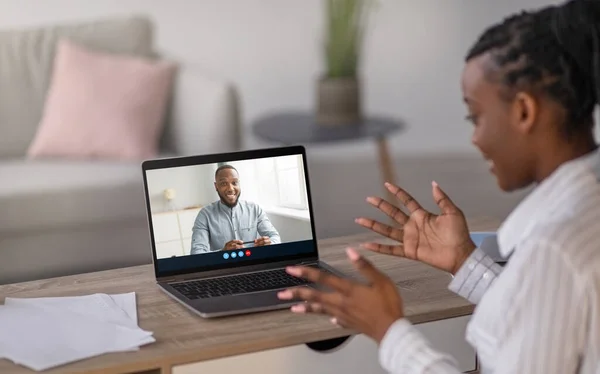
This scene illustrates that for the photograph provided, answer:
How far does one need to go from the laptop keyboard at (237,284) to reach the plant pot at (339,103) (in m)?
1.87

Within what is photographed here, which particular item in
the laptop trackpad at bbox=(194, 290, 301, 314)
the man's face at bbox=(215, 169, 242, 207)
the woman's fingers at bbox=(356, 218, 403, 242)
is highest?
the man's face at bbox=(215, 169, 242, 207)

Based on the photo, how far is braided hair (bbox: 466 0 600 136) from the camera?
1133mm

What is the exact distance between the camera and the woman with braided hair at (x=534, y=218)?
1070mm

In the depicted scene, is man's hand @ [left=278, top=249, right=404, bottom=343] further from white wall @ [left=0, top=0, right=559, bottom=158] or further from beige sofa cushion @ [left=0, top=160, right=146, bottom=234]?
white wall @ [left=0, top=0, right=559, bottom=158]

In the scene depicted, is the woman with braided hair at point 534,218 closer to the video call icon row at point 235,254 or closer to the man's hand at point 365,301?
the man's hand at point 365,301

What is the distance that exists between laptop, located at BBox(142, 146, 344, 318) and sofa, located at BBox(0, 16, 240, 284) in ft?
4.55

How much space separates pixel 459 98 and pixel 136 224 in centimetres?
179

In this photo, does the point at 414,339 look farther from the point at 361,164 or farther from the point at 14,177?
the point at 361,164

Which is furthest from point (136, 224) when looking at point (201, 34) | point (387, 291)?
Answer: point (387, 291)

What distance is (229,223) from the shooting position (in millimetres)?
1675

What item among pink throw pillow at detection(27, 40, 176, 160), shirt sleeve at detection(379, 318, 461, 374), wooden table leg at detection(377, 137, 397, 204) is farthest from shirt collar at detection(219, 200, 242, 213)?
wooden table leg at detection(377, 137, 397, 204)

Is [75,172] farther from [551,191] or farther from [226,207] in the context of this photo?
[551,191]

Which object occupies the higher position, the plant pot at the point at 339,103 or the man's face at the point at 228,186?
the plant pot at the point at 339,103

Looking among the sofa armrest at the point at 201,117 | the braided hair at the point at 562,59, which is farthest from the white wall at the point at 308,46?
the braided hair at the point at 562,59
